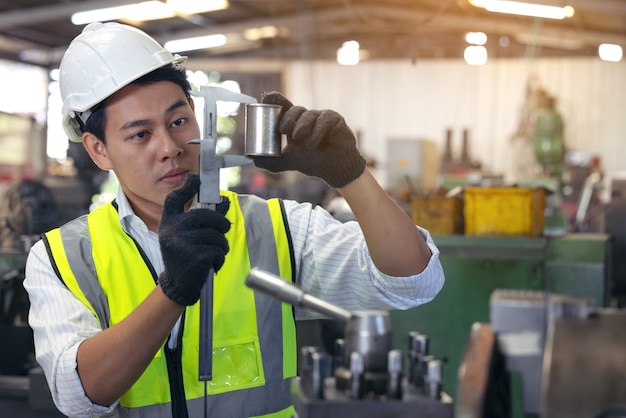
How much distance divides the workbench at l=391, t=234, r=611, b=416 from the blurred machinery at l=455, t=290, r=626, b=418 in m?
2.09

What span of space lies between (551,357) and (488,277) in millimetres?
2218

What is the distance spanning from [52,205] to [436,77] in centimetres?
645

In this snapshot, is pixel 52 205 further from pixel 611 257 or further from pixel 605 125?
pixel 605 125

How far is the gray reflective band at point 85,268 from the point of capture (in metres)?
1.22

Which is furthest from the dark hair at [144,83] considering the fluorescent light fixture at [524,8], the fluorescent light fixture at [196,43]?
the fluorescent light fixture at [196,43]

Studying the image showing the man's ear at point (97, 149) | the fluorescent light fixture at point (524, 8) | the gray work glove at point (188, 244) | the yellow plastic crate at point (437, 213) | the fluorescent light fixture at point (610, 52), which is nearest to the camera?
the gray work glove at point (188, 244)

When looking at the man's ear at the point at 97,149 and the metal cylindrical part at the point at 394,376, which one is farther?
the man's ear at the point at 97,149

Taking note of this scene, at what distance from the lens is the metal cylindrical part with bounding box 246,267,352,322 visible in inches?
29.8

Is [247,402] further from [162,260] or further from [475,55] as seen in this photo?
[475,55]

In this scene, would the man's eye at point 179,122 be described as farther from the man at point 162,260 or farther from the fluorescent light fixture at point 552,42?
the fluorescent light fixture at point 552,42

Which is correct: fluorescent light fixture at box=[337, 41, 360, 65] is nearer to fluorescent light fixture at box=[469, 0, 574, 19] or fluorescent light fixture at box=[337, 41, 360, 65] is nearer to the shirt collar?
fluorescent light fixture at box=[469, 0, 574, 19]

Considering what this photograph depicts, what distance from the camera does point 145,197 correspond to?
1.28 m

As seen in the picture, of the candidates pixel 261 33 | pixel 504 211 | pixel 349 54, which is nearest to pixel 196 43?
pixel 261 33

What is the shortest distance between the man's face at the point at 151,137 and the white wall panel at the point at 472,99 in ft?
24.6
